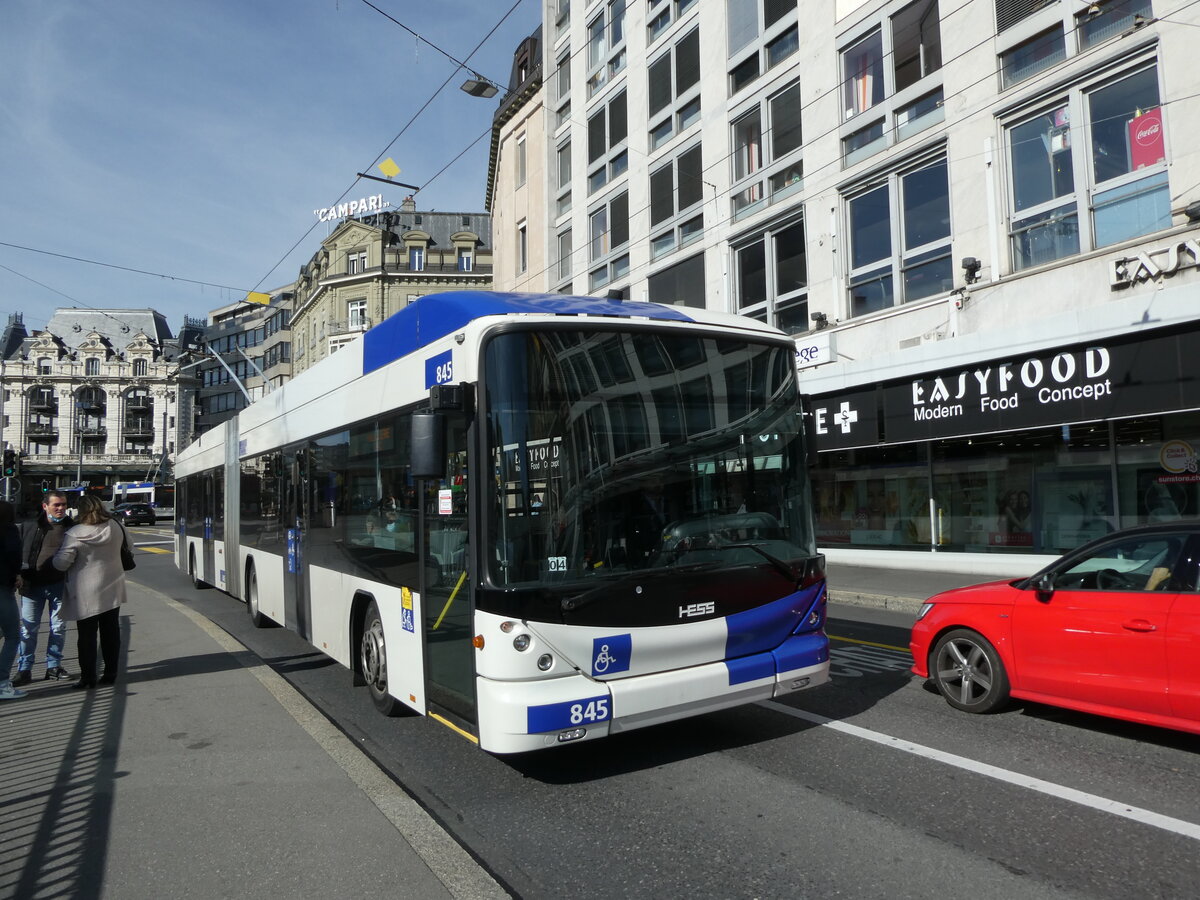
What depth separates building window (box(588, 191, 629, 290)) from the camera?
25719 mm

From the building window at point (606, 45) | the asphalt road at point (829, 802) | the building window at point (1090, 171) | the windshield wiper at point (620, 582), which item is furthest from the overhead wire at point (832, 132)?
the windshield wiper at point (620, 582)

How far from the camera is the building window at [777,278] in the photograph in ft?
63.6

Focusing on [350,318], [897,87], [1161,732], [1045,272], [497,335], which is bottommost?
[1161,732]

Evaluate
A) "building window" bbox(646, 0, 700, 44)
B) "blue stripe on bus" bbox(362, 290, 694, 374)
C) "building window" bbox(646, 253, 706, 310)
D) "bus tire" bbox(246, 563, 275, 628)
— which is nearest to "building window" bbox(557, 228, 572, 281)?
"building window" bbox(646, 253, 706, 310)

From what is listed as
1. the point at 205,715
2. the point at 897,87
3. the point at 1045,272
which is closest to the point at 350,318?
the point at 897,87

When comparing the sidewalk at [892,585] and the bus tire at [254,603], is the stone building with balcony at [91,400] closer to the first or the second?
the bus tire at [254,603]

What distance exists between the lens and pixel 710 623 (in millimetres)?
4930

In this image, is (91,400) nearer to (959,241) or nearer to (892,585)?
(959,241)

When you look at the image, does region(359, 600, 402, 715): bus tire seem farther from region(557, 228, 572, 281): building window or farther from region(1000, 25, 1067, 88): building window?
region(557, 228, 572, 281): building window

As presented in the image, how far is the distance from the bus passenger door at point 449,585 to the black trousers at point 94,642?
12.0 feet

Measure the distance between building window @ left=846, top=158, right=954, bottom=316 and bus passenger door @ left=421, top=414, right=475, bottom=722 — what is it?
43.5 feet

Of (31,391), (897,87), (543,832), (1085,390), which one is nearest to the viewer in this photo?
(543,832)

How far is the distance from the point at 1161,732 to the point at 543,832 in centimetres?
412

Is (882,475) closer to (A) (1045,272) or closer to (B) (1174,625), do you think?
(A) (1045,272)
